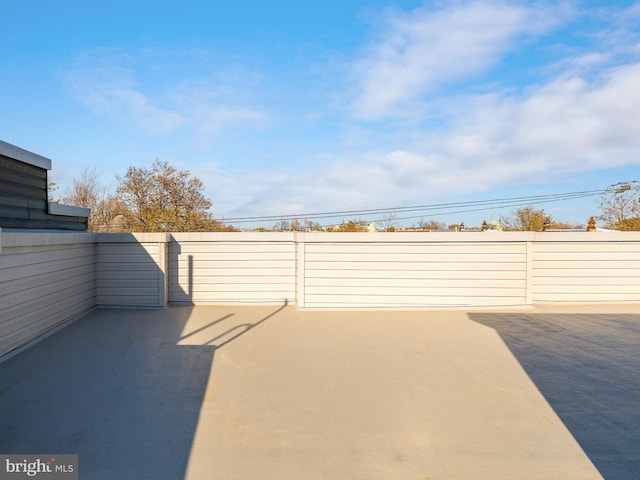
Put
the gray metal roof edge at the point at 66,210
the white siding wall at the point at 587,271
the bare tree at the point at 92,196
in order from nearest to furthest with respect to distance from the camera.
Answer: the gray metal roof edge at the point at 66,210 < the white siding wall at the point at 587,271 < the bare tree at the point at 92,196

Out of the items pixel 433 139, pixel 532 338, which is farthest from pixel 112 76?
pixel 433 139

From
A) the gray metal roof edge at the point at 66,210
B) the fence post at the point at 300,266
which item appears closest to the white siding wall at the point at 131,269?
the gray metal roof edge at the point at 66,210

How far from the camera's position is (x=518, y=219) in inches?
853

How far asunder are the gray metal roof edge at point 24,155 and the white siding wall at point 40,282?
1.40 m

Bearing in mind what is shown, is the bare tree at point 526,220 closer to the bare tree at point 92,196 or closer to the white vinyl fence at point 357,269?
the white vinyl fence at point 357,269

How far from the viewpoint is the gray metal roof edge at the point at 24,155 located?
564cm

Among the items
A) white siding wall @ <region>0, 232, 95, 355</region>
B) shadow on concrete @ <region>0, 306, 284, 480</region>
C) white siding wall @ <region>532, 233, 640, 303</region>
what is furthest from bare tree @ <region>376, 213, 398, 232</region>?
shadow on concrete @ <region>0, 306, 284, 480</region>

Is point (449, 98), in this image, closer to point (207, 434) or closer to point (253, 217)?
point (253, 217)

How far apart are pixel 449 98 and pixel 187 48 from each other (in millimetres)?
9269

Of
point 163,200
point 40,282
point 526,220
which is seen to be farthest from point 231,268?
point 526,220

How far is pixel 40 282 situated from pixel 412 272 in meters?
6.86

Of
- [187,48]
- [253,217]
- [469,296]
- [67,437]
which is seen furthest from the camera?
[253,217]

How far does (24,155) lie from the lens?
615cm

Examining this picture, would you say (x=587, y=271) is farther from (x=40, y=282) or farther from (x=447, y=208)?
(x=447, y=208)
